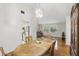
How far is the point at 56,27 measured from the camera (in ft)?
7.48

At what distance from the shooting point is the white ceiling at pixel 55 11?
7.39 feet

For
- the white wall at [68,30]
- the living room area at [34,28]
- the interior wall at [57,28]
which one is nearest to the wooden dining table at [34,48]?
the living room area at [34,28]

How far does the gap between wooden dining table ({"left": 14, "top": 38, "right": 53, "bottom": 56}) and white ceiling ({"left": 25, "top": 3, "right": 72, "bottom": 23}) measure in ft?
1.00

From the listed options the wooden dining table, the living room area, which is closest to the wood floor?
the living room area

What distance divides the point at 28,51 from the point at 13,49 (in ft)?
0.68

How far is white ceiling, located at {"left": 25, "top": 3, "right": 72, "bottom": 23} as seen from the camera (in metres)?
2.25

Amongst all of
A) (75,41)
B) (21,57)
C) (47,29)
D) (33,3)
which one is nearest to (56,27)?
(47,29)

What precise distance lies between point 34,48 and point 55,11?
0.59 m

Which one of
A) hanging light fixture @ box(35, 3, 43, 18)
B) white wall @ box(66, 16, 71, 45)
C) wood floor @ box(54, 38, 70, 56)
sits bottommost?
wood floor @ box(54, 38, 70, 56)

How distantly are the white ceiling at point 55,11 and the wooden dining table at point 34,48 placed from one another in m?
0.31

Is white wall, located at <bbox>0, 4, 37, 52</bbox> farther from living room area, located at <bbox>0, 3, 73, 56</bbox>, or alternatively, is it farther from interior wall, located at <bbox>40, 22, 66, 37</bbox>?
interior wall, located at <bbox>40, 22, 66, 37</bbox>

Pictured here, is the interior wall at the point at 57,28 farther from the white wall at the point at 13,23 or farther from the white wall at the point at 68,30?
the white wall at the point at 13,23

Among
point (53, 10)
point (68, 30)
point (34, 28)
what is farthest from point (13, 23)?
point (68, 30)

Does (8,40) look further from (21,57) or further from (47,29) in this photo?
(47,29)
